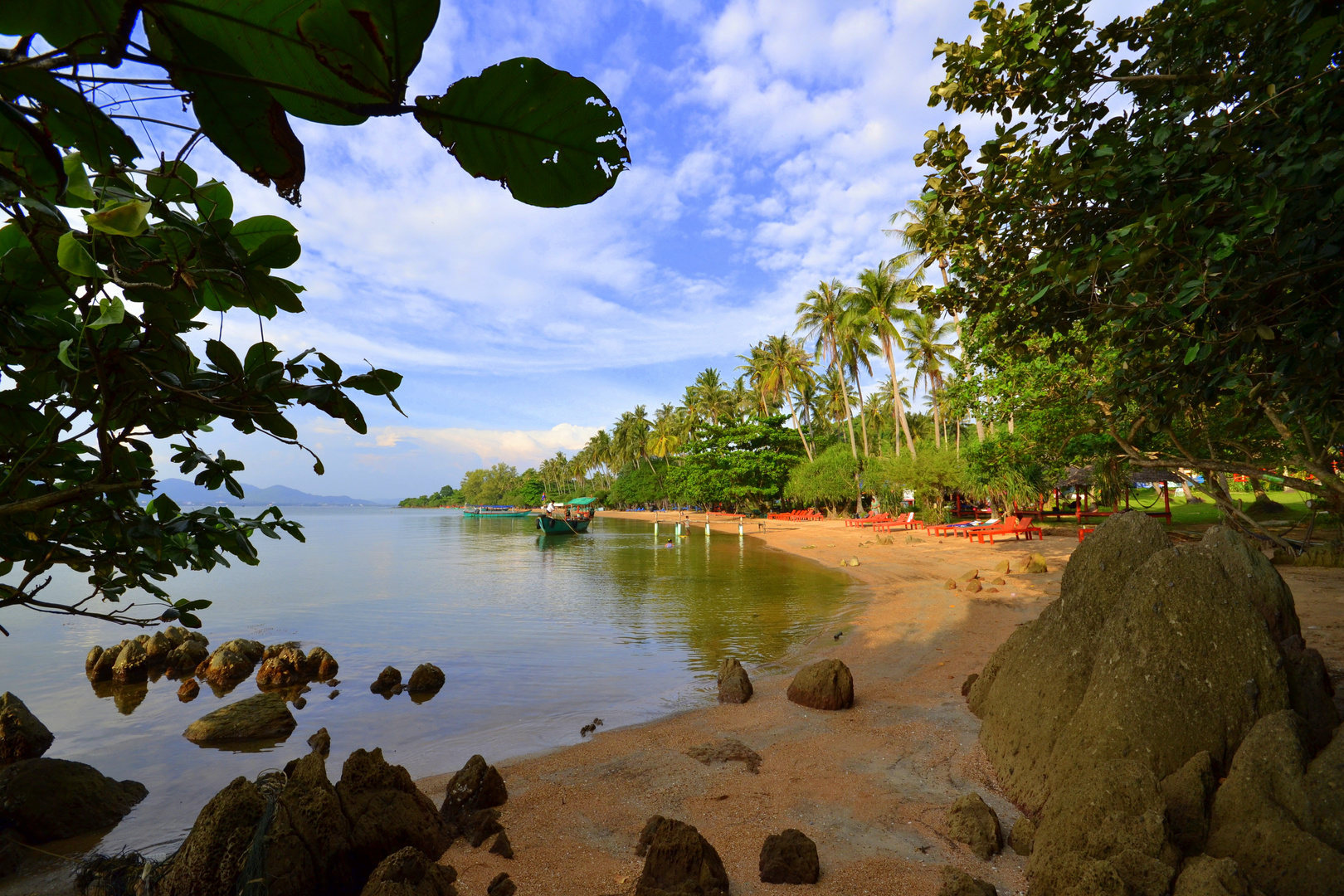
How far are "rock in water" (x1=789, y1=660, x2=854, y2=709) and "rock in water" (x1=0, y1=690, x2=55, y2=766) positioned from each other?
811 centimetres

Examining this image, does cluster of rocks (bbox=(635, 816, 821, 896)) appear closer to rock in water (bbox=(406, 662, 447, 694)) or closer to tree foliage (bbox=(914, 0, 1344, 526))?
tree foliage (bbox=(914, 0, 1344, 526))

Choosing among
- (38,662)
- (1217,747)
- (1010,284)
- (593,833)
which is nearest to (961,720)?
(1217,747)

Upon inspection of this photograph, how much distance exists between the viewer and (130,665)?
1030cm

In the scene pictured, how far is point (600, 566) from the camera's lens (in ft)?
85.3

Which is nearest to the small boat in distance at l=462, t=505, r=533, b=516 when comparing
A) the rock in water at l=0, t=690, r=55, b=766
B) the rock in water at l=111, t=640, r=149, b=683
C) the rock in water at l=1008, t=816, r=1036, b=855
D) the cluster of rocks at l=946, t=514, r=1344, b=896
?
the rock in water at l=111, t=640, r=149, b=683

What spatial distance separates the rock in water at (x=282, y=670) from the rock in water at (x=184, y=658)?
65.0 inches

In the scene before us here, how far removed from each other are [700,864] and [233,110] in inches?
153

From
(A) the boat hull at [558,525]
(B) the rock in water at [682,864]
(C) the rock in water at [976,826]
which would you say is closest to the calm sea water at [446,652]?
(B) the rock in water at [682,864]

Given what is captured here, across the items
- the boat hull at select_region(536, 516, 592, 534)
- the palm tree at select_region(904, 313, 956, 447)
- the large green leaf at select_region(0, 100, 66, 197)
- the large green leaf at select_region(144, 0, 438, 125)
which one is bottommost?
the boat hull at select_region(536, 516, 592, 534)

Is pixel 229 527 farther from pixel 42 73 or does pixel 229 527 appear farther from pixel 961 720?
pixel 961 720

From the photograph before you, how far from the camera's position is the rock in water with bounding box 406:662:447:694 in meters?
9.30

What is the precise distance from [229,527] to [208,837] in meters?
2.54

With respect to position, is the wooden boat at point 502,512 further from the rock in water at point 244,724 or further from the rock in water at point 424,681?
the rock in water at point 244,724

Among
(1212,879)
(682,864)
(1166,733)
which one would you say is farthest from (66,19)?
(1166,733)
